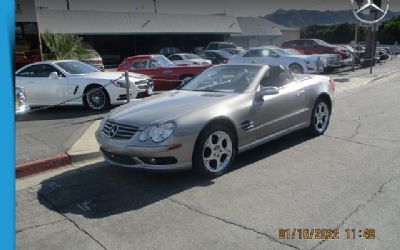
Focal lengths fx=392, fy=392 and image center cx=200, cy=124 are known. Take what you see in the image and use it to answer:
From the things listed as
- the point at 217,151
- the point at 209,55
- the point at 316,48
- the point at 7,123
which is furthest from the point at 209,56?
the point at 7,123

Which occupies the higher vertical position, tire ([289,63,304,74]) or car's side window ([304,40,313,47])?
car's side window ([304,40,313,47])

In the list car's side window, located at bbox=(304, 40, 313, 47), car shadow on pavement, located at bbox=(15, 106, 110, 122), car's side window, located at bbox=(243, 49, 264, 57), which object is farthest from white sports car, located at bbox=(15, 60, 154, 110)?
car's side window, located at bbox=(304, 40, 313, 47)

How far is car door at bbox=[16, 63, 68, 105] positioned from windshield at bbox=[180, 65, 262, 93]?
5395 millimetres

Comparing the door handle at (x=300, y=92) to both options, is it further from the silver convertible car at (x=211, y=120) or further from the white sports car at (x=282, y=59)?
the white sports car at (x=282, y=59)

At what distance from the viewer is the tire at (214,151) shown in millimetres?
4890

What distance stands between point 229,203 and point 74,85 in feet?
24.5

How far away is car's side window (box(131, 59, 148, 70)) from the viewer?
557 inches

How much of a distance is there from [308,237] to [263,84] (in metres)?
3.02

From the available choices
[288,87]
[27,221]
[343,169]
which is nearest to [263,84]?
[288,87]

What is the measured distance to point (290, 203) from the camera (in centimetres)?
425

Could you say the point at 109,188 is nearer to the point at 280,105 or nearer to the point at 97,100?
the point at 280,105

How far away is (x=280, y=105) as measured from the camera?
19.9 ft

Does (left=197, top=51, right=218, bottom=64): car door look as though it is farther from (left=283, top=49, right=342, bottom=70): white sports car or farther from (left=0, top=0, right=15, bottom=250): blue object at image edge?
(left=0, top=0, right=15, bottom=250): blue object at image edge

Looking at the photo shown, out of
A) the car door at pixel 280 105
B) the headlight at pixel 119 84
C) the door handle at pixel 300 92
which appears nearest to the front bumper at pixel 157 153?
the car door at pixel 280 105
